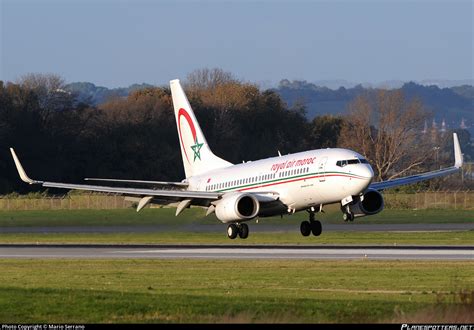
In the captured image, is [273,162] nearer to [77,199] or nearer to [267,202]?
[267,202]

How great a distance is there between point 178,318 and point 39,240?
1302 inches

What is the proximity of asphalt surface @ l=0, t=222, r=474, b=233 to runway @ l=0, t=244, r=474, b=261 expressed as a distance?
12154 mm

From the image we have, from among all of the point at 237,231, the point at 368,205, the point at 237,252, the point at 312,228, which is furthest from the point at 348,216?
the point at 237,252

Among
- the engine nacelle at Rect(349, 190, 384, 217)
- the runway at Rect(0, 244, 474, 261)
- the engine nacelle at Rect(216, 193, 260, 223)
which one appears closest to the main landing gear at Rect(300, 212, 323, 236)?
the engine nacelle at Rect(349, 190, 384, 217)

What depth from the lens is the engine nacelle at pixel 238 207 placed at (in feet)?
175

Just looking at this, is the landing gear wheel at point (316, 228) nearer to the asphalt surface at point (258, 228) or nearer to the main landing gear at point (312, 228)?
the main landing gear at point (312, 228)

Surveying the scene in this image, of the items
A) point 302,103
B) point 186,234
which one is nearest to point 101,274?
point 186,234

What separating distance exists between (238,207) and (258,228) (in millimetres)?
9873

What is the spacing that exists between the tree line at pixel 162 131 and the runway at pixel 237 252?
55362 mm

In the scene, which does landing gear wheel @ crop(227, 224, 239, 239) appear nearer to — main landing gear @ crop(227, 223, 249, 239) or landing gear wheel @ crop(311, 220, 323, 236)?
main landing gear @ crop(227, 223, 249, 239)

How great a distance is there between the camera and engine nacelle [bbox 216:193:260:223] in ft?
175

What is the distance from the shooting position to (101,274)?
34.3 m

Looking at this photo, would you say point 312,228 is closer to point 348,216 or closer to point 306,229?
point 306,229

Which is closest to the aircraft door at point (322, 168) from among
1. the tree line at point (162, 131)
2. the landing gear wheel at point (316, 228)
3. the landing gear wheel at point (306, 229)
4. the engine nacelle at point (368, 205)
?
the engine nacelle at point (368, 205)
